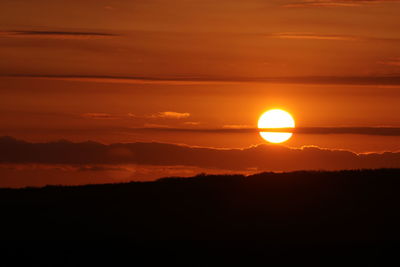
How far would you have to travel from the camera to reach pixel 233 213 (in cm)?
3666

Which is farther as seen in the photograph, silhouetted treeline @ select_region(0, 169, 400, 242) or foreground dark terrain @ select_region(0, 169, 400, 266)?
silhouetted treeline @ select_region(0, 169, 400, 242)

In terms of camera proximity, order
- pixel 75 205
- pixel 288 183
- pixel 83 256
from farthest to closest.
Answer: pixel 288 183
pixel 75 205
pixel 83 256

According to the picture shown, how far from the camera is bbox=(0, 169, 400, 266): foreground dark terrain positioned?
109 ft

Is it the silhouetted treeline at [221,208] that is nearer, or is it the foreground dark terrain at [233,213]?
the foreground dark terrain at [233,213]

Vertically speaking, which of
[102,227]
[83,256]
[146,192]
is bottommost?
[83,256]

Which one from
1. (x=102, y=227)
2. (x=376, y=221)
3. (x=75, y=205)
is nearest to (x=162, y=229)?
(x=102, y=227)

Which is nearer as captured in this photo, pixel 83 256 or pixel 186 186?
pixel 83 256

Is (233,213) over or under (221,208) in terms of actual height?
under

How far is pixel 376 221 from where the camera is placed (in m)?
35.5

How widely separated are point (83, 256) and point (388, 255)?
9.25 m

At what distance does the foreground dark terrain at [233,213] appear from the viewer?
3312 centimetres

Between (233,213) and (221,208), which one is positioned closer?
(233,213)

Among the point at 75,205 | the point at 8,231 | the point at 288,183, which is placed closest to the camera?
the point at 8,231

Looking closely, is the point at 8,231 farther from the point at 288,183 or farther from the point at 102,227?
the point at 288,183
